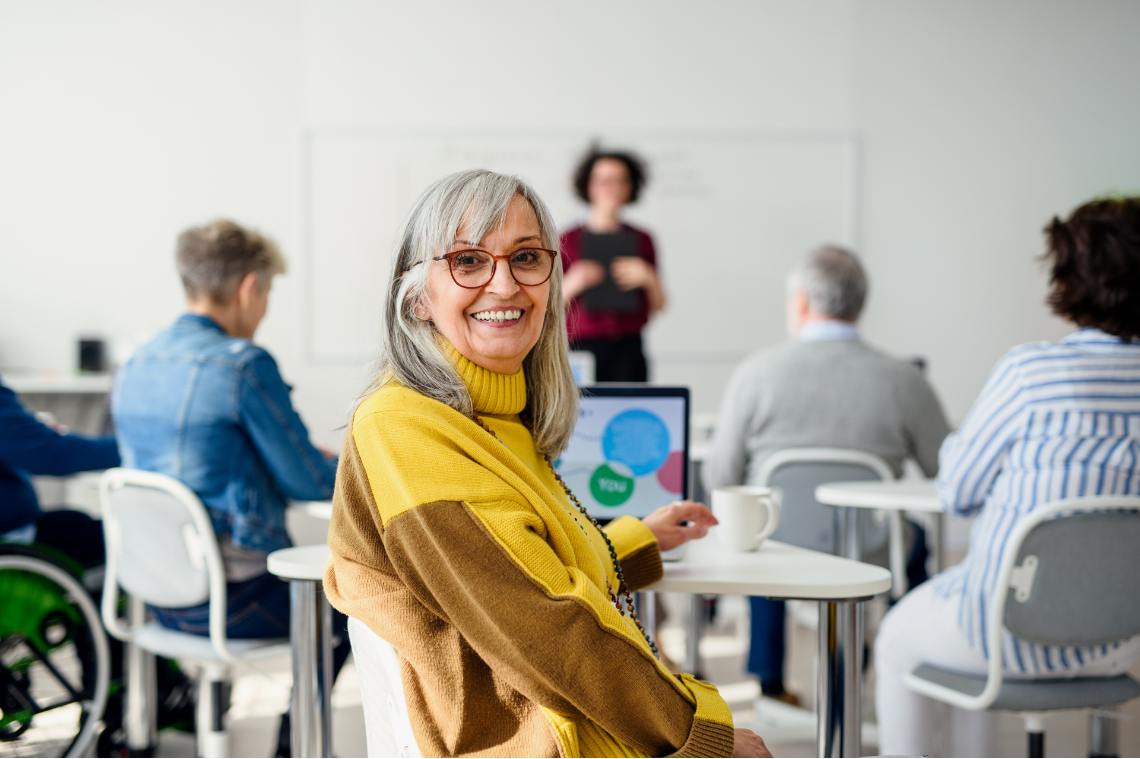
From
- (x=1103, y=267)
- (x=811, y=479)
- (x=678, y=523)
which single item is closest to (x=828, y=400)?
(x=811, y=479)

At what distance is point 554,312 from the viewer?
1.38 m

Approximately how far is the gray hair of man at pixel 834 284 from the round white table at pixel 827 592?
1341 mm

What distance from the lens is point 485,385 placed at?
4.07ft

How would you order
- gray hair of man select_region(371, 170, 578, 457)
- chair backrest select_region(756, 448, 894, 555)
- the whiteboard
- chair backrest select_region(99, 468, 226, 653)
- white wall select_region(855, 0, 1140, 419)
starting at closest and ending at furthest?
gray hair of man select_region(371, 170, 578, 457), chair backrest select_region(99, 468, 226, 653), chair backrest select_region(756, 448, 894, 555), the whiteboard, white wall select_region(855, 0, 1140, 419)

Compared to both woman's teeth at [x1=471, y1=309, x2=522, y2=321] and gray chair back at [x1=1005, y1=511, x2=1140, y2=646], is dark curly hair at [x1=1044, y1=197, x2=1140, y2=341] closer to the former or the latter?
gray chair back at [x1=1005, y1=511, x2=1140, y2=646]

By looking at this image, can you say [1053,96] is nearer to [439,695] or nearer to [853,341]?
[853,341]

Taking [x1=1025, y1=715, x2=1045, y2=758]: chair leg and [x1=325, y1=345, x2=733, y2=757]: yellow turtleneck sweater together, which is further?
[x1=1025, y1=715, x2=1045, y2=758]: chair leg

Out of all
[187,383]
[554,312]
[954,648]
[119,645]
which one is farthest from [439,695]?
[119,645]

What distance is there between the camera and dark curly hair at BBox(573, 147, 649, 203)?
455 centimetres

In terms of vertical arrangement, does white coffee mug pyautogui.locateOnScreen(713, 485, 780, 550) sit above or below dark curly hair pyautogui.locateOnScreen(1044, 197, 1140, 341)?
below

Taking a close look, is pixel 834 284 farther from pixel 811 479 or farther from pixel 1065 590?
pixel 1065 590

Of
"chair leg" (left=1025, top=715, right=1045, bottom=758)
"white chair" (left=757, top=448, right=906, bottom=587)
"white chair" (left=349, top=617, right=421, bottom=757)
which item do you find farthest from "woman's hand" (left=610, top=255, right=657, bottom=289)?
"white chair" (left=349, top=617, right=421, bottom=757)

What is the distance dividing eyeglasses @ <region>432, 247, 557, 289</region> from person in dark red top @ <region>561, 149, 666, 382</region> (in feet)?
10.4

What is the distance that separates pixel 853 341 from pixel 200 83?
11.6 feet
